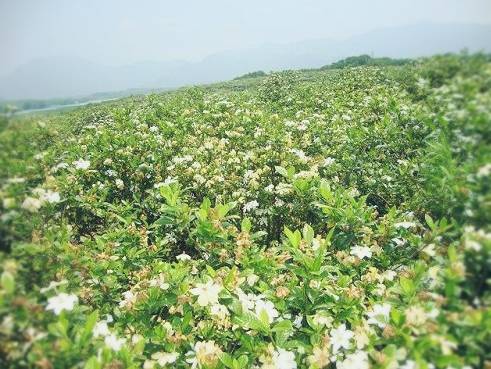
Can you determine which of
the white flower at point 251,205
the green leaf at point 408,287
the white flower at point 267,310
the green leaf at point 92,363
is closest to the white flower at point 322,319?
the white flower at point 267,310

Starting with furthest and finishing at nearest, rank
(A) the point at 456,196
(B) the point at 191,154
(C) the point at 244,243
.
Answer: (B) the point at 191,154, (C) the point at 244,243, (A) the point at 456,196

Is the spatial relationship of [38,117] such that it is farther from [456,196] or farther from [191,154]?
[191,154]

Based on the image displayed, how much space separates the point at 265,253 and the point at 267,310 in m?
0.99

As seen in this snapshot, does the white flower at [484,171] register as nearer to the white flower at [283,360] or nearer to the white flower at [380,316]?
the white flower at [380,316]

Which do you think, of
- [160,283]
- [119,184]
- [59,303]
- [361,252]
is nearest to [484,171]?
[59,303]

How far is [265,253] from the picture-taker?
13.7 ft

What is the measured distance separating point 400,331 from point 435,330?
41 cm

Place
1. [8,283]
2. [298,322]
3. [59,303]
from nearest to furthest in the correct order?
[8,283] < [59,303] < [298,322]

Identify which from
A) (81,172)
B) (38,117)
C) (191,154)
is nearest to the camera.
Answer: (38,117)

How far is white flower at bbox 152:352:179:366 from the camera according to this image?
3018 mm

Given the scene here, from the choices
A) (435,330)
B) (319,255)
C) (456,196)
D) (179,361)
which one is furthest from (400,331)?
(179,361)

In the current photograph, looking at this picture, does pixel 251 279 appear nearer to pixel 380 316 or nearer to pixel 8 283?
pixel 380 316

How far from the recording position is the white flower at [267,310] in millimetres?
3180

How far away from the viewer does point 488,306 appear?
1.76m
